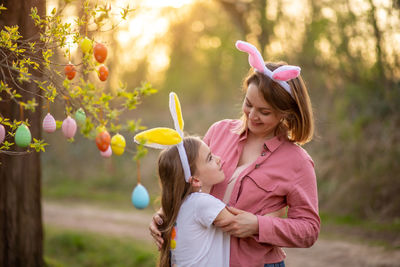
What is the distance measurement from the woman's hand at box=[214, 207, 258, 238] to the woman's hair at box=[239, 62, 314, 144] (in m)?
0.52

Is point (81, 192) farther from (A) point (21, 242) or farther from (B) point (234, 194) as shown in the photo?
(B) point (234, 194)

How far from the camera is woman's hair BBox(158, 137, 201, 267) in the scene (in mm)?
2160

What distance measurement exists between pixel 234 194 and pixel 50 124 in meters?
0.98

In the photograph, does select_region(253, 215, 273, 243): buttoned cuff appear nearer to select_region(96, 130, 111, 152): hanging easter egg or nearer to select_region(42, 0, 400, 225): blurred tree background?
select_region(96, 130, 111, 152): hanging easter egg

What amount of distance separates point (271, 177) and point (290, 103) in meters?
0.41

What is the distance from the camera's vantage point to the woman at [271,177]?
6.83 feet

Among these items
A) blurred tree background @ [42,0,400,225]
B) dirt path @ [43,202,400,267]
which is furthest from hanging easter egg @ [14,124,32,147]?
dirt path @ [43,202,400,267]

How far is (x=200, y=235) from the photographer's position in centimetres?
210

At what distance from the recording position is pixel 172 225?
2.17 m

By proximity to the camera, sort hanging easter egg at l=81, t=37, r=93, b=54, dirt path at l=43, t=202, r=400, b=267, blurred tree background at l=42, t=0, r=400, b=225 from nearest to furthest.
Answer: hanging easter egg at l=81, t=37, r=93, b=54 < dirt path at l=43, t=202, r=400, b=267 < blurred tree background at l=42, t=0, r=400, b=225

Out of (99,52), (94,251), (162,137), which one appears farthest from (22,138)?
(94,251)

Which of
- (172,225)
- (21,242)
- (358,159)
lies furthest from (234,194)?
(358,159)

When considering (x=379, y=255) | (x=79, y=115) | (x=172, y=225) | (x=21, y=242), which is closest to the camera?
(x=79, y=115)

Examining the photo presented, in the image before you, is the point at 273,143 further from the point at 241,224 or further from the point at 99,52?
the point at 99,52
